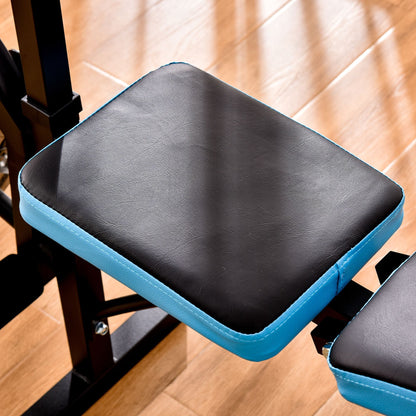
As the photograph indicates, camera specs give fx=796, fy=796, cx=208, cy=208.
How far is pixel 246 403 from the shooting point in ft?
5.32

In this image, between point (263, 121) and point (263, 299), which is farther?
point (263, 121)

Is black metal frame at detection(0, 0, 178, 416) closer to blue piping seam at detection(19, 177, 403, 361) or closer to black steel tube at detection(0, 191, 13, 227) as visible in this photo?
black steel tube at detection(0, 191, 13, 227)

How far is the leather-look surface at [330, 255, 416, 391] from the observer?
2.87 ft

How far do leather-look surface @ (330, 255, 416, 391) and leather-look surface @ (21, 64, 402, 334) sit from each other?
2.9 inches

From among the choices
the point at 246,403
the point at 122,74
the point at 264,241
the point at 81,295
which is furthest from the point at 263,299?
the point at 122,74

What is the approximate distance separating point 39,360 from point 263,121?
83cm

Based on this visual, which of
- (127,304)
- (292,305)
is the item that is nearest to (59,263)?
(127,304)

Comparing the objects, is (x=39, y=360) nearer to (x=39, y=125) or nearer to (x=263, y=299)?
(x=39, y=125)

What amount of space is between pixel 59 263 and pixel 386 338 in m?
0.66

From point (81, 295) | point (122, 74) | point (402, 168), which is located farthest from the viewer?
point (122, 74)

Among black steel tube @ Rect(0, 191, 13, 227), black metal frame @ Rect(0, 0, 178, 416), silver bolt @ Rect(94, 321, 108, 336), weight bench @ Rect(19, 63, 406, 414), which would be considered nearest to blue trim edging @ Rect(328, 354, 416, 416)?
weight bench @ Rect(19, 63, 406, 414)

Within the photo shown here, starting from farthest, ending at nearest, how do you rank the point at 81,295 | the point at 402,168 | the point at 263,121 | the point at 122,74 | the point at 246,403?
the point at 122,74, the point at 402,168, the point at 246,403, the point at 81,295, the point at 263,121

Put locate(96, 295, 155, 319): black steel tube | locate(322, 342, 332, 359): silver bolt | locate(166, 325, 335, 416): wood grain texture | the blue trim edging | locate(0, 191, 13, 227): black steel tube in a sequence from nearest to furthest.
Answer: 1. the blue trim edging
2. locate(322, 342, 332, 359): silver bolt
3. locate(96, 295, 155, 319): black steel tube
4. locate(0, 191, 13, 227): black steel tube
5. locate(166, 325, 335, 416): wood grain texture

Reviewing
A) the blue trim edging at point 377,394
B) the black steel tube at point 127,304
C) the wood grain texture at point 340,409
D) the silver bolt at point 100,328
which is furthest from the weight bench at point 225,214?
the wood grain texture at point 340,409
